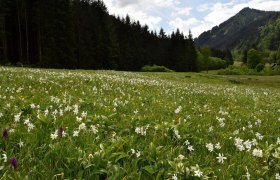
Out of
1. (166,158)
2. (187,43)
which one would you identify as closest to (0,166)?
(166,158)

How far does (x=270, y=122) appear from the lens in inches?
320

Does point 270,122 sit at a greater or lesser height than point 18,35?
lesser

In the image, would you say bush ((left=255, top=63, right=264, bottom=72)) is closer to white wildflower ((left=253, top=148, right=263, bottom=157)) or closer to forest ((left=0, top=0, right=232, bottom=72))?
forest ((left=0, top=0, right=232, bottom=72))

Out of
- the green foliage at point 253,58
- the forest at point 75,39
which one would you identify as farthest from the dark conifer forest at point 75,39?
the green foliage at point 253,58

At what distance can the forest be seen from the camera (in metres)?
65.3

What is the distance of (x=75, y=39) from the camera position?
254 feet

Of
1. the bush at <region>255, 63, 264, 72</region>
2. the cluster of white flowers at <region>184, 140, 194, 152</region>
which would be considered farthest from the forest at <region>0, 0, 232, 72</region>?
the cluster of white flowers at <region>184, 140, 194, 152</region>

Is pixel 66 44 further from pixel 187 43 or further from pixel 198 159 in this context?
pixel 187 43

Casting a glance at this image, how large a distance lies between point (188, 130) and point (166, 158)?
5.74ft

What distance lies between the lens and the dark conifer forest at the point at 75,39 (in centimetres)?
6531

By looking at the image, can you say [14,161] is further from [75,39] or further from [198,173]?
[75,39]

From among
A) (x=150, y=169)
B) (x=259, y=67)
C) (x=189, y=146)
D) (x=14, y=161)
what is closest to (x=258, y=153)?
(x=189, y=146)

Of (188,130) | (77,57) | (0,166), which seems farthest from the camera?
(77,57)

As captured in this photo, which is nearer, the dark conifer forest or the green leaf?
the green leaf
